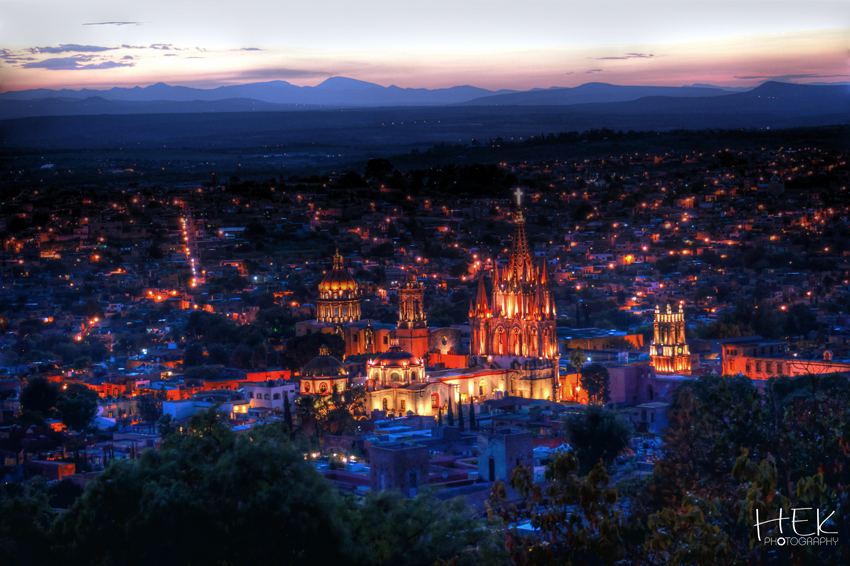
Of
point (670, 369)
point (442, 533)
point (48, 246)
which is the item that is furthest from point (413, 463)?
point (48, 246)

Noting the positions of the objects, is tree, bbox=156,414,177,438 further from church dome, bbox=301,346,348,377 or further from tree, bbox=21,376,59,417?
church dome, bbox=301,346,348,377

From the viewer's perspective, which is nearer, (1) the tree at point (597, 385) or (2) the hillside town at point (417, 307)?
(2) the hillside town at point (417, 307)

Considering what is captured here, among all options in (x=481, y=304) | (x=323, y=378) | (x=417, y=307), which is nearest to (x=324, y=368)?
(x=323, y=378)

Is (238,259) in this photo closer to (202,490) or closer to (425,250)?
(425,250)

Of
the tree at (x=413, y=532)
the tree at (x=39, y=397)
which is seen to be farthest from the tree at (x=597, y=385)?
the tree at (x=413, y=532)

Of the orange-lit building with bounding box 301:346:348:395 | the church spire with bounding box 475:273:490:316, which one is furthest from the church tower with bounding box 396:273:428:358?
the orange-lit building with bounding box 301:346:348:395

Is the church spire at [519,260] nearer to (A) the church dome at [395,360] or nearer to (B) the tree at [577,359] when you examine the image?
(B) the tree at [577,359]

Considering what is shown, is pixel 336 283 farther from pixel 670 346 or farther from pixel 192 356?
pixel 670 346
